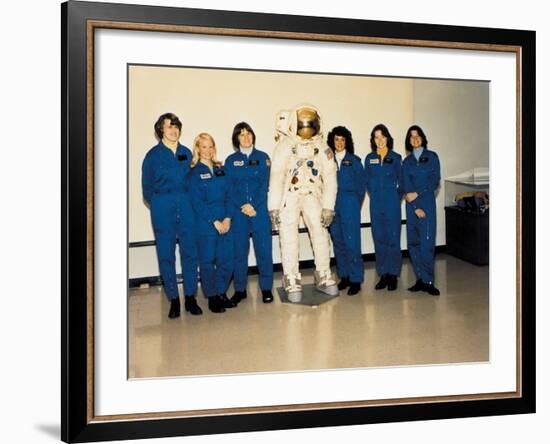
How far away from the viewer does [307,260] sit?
8.26ft

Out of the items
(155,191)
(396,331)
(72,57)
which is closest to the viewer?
(72,57)

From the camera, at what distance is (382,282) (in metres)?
2.56

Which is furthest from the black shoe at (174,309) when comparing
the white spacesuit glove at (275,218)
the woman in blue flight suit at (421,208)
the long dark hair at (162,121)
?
Answer: the woman in blue flight suit at (421,208)

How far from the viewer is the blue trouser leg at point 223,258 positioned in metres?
2.48

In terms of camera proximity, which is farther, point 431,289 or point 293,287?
point 431,289

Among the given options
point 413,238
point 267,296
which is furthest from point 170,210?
point 413,238

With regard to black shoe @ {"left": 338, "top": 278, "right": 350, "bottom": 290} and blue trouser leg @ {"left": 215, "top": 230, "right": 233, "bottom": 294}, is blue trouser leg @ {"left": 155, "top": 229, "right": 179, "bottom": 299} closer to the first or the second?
blue trouser leg @ {"left": 215, "top": 230, "right": 233, "bottom": 294}

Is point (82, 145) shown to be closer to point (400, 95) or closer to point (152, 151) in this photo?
point (152, 151)

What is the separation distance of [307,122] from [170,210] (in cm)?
62

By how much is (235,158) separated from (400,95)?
2.27 ft

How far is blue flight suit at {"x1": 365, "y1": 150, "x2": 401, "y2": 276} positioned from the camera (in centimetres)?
256

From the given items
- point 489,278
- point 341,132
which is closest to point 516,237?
point 489,278

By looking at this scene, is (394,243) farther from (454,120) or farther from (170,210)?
(170,210)

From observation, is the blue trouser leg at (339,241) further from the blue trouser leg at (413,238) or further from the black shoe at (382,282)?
the blue trouser leg at (413,238)
